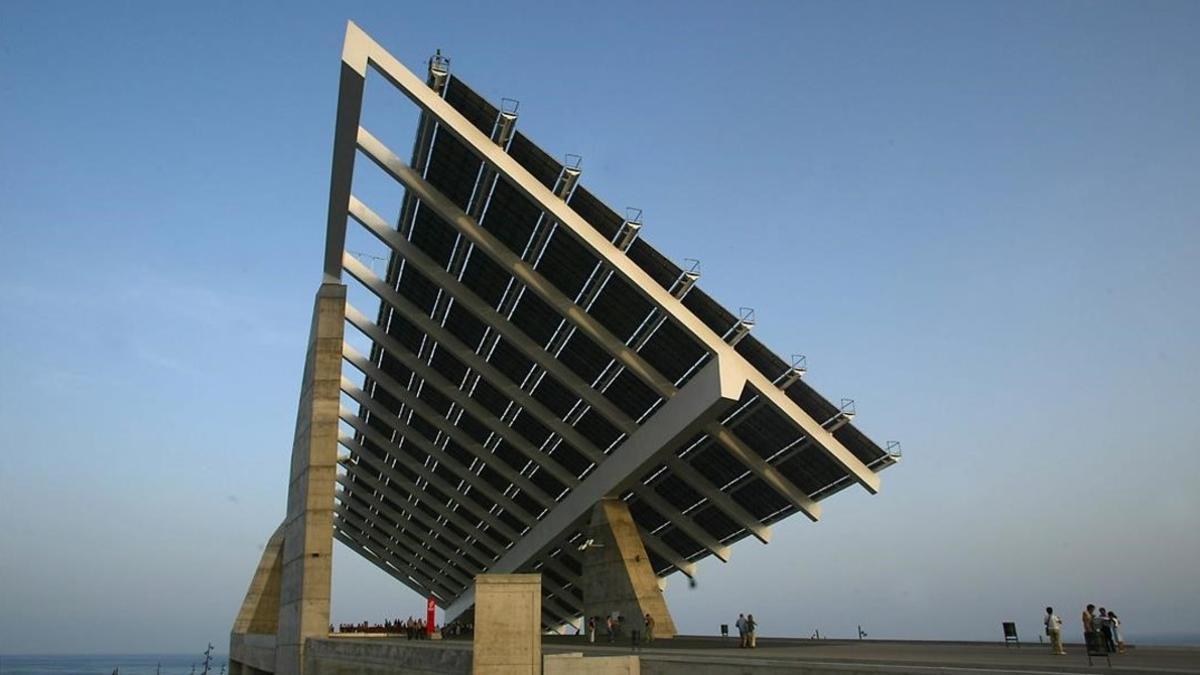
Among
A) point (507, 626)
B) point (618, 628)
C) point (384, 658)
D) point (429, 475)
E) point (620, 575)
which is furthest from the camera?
point (429, 475)

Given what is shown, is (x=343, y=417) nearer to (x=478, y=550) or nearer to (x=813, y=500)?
(x=478, y=550)

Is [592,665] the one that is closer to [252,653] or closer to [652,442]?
[652,442]

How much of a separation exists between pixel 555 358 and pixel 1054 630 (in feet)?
58.2

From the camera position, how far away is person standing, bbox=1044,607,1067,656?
18.2 meters

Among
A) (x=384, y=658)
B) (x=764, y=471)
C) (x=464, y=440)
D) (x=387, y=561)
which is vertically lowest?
(x=384, y=658)

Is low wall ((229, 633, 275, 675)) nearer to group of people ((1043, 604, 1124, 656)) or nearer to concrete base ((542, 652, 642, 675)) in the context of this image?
concrete base ((542, 652, 642, 675))

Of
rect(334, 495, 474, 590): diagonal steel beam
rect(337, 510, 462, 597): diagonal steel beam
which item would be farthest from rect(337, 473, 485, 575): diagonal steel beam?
rect(337, 510, 462, 597): diagonal steel beam

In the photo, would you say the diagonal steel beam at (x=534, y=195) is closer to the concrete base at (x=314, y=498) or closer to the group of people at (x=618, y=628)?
the concrete base at (x=314, y=498)

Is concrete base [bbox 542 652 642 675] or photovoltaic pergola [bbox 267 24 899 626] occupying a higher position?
photovoltaic pergola [bbox 267 24 899 626]

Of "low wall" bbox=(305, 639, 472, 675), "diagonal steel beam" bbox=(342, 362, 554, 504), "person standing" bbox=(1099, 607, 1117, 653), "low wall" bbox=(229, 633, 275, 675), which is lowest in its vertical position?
"low wall" bbox=(229, 633, 275, 675)

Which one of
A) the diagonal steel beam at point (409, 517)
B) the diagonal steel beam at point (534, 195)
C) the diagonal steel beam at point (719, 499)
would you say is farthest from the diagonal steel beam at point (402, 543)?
the diagonal steel beam at point (534, 195)

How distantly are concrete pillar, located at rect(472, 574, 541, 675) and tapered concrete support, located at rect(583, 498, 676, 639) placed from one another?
13490mm

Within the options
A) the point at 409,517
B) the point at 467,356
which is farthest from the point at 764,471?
the point at 409,517

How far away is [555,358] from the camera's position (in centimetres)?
3081
